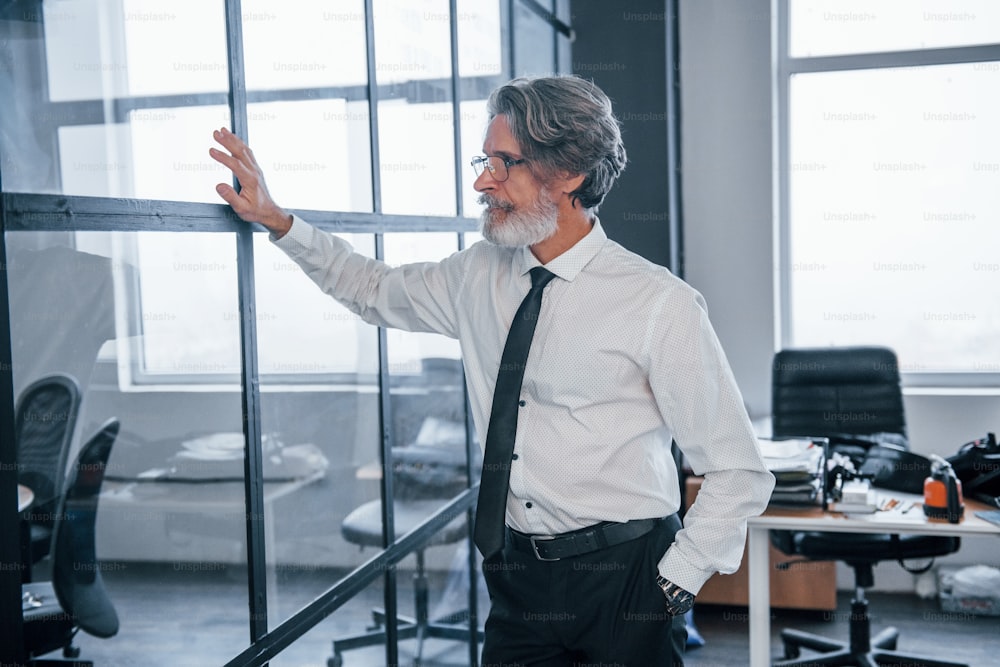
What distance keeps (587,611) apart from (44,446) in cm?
100

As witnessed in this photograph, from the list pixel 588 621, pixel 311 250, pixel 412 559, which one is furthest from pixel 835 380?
pixel 311 250

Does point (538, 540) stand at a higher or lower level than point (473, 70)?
lower

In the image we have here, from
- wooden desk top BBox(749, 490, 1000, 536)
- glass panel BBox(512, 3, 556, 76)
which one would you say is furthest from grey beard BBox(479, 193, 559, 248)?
glass panel BBox(512, 3, 556, 76)

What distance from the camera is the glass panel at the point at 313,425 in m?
1.95

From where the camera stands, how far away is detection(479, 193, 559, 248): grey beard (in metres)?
1.85

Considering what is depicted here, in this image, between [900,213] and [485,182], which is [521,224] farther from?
Result: [900,213]

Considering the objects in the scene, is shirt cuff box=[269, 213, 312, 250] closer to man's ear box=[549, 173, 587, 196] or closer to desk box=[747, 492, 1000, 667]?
man's ear box=[549, 173, 587, 196]

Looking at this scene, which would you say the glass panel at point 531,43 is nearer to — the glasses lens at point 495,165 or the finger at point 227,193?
the glasses lens at point 495,165

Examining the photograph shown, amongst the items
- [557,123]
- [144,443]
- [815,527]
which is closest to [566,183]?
[557,123]

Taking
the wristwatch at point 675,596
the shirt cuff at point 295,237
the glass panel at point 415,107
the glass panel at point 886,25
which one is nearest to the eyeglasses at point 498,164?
the shirt cuff at point 295,237

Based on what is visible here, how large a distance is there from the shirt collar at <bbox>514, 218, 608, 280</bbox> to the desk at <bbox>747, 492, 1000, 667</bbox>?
122cm

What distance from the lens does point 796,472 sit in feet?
9.48

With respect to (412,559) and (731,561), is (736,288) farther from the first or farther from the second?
(731,561)

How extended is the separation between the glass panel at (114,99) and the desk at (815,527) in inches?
74.8
